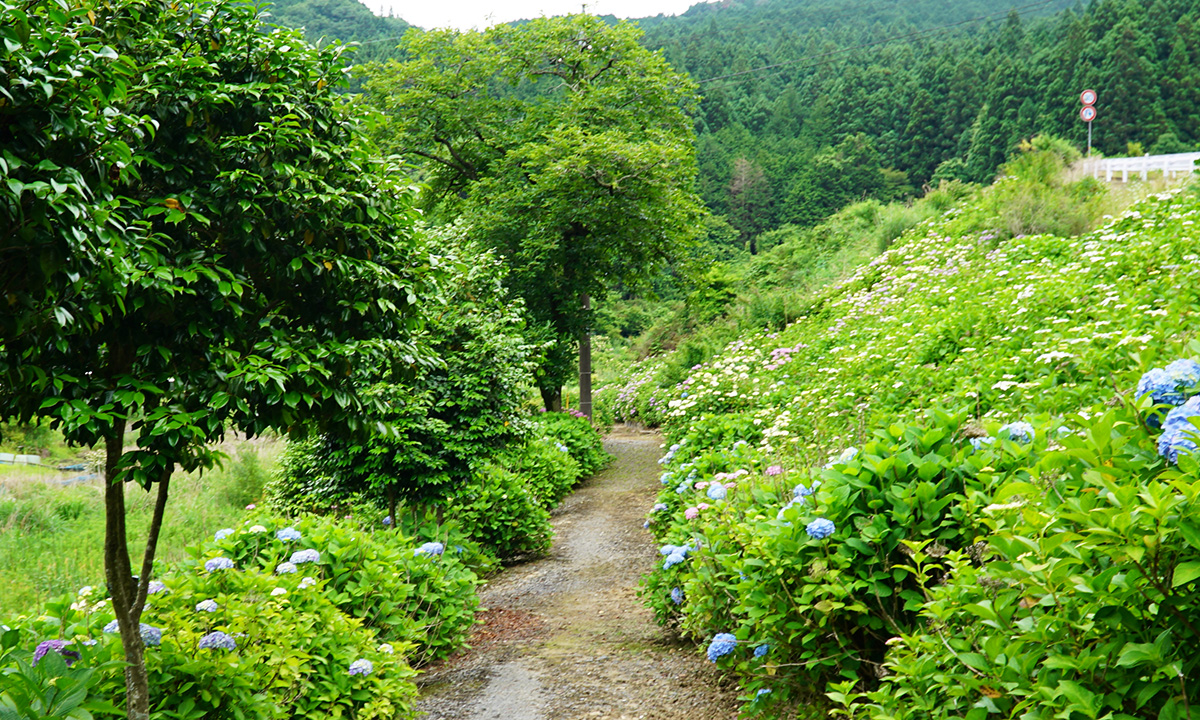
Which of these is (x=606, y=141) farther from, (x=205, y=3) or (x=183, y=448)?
(x=183, y=448)

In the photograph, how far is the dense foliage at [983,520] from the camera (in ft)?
5.58

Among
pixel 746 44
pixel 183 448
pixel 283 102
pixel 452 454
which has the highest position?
pixel 746 44

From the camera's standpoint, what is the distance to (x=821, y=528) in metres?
3.01

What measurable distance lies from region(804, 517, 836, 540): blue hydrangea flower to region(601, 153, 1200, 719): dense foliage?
0.01 meters

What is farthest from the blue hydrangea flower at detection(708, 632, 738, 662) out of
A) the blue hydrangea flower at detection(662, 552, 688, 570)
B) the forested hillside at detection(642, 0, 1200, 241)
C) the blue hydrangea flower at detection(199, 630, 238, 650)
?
the forested hillside at detection(642, 0, 1200, 241)

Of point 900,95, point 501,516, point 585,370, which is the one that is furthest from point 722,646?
point 900,95

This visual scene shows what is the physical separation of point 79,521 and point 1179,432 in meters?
12.1

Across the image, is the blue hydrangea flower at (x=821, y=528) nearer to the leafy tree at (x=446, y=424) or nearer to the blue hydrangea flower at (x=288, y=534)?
the blue hydrangea flower at (x=288, y=534)

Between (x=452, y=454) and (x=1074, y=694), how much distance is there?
577 centimetres

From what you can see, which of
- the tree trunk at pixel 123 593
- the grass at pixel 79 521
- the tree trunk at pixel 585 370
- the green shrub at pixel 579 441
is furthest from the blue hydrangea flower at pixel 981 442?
the tree trunk at pixel 585 370

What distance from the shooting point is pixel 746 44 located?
57.3m

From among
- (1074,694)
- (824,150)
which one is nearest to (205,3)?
(1074,694)

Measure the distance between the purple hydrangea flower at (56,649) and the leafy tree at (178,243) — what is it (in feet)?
0.73

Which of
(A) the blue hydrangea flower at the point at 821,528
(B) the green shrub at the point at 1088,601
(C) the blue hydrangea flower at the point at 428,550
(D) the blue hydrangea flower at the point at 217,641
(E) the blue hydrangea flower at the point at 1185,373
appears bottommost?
(C) the blue hydrangea flower at the point at 428,550
